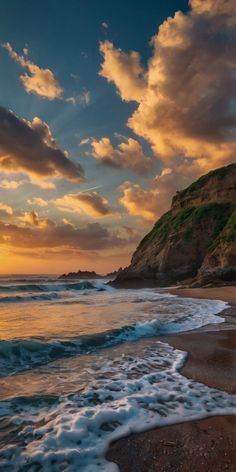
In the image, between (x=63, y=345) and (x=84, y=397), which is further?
(x=63, y=345)

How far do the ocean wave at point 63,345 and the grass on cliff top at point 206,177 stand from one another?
117 ft

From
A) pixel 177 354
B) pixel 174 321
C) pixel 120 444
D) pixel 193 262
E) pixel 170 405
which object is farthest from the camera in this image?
pixel 193 262

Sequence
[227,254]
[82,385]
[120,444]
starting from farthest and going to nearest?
[227,254] < [82,385] < [120,444]

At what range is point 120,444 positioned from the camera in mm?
2865

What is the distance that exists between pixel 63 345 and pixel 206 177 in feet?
137

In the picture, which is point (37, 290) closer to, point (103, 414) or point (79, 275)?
point (103, 414)

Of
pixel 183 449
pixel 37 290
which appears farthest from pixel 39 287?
pixel 183 449

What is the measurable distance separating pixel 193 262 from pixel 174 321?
93.5 feet

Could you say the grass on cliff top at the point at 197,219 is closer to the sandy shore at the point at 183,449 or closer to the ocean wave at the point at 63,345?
the ocean wave at the point at 63,345

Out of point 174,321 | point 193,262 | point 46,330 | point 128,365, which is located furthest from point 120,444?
point 193,262

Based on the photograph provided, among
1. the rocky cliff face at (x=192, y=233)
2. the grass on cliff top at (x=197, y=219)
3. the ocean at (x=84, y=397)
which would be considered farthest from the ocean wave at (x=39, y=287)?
the ocean at (x=84, y=397)

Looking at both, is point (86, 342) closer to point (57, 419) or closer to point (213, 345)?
point (213, 345)

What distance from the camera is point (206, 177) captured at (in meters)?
44.6

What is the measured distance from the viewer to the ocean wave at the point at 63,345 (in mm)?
5718
